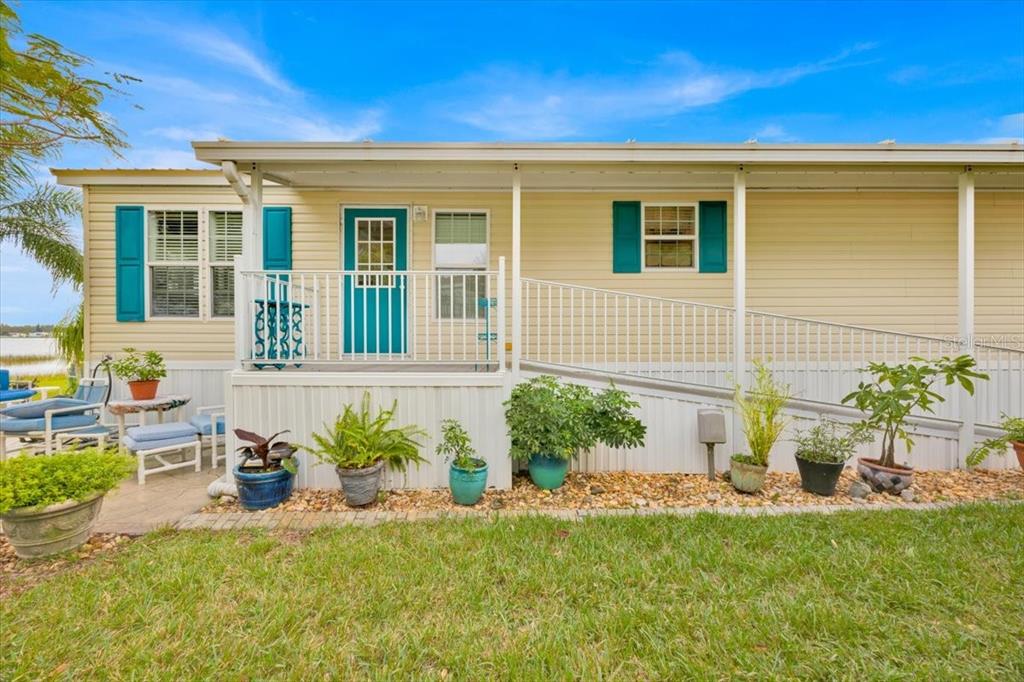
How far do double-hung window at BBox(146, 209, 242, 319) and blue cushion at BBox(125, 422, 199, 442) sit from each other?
6.88 ft

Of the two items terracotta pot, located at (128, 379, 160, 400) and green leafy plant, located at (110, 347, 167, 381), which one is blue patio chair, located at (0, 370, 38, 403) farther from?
terracotta pot, located at (128, 379, 160, 400)

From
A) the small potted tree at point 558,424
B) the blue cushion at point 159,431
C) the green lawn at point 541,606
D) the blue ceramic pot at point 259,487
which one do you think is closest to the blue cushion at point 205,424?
the blue cushion at point 159,431

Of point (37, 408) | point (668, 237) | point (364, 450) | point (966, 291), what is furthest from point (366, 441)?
point (966, 291)

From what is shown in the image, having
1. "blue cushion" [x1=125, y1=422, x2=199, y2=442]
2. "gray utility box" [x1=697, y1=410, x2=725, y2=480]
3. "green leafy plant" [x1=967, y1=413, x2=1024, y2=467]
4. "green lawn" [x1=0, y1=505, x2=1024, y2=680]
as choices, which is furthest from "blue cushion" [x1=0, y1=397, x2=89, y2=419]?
"green leafy plant" [x1=967, y1=413, x2=1024, y2=467]

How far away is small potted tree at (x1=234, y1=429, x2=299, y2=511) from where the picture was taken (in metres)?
3.62

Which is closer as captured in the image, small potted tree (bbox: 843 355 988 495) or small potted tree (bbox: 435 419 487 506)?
small potted tree (bbox: 435 419 487 506)

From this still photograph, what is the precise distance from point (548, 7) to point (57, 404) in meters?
9.80

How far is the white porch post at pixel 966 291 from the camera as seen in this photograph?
4.61m

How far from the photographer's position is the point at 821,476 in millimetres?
3973

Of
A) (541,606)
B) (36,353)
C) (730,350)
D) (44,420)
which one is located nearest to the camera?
(541,606)

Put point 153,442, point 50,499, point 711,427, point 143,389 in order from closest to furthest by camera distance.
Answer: point 50,499
point 711,427
point 153,442
point 143,389

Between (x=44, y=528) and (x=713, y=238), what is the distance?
24.1 feet

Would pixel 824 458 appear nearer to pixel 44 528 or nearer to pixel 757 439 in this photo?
pixel 757 439

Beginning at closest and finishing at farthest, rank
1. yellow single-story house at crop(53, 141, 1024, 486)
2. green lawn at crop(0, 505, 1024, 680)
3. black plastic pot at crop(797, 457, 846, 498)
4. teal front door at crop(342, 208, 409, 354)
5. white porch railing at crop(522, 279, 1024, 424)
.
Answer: green lawn at crop(0, 505, 1024, 680)
black plastic pot at crop(797, 457, 846, 498)
white porch railing at crop(522, 279, 1024, 424)
yellow single-story house at crop(53, 141, 1024, 486)
teal front door at crop(342, 208, 409, 354)
